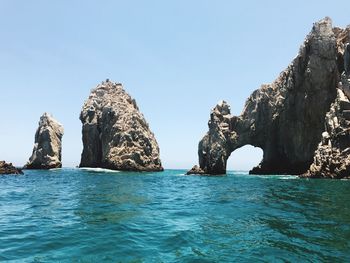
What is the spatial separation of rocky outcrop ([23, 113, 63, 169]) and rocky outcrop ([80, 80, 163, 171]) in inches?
342

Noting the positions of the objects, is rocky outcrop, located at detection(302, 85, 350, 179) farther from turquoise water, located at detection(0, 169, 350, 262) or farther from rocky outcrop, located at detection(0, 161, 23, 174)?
rocky outcrop, located at detection(0, 161, 23, 174)

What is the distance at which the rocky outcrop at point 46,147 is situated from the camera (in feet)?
347

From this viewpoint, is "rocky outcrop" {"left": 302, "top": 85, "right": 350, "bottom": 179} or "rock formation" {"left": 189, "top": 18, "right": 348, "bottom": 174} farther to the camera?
"rock formation" {"left": 189, "top": 18, "right": 348, "bottom": 174}

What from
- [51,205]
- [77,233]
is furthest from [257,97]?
[77,233]

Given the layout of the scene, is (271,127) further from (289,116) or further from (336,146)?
(336,146)

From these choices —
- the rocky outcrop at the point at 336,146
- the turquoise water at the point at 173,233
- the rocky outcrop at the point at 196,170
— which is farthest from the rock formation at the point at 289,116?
the turquoise water at the point at 173,233

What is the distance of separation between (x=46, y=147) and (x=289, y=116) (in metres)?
69.4

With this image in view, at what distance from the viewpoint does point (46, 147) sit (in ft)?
346

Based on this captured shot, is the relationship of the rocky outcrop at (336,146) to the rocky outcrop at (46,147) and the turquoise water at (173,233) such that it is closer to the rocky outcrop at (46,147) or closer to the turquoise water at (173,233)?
the turquoise water at (173,233)

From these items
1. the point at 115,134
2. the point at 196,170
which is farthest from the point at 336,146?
the point at 115,134

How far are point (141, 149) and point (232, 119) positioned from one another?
2690 centimetres

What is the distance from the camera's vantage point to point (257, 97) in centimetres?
8475

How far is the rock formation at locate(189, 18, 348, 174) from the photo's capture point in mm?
68875

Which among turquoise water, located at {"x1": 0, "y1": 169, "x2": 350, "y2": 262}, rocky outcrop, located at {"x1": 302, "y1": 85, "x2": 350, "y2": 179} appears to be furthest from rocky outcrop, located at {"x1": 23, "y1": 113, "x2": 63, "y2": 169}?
turquoise water, located at {"x1": 0, "y1": 169, "x2": 350, "y2": 262}
